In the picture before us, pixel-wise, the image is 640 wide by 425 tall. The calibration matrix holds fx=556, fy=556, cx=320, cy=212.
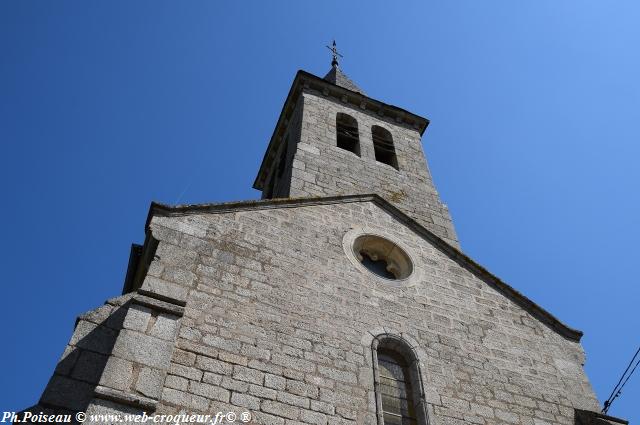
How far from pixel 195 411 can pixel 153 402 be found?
0.48m

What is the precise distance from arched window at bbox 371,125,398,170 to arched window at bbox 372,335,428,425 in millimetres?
6698

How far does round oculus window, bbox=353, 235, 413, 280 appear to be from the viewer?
26.1ft

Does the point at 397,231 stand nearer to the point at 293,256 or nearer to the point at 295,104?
the point at 293,256

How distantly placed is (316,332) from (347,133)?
7.89m

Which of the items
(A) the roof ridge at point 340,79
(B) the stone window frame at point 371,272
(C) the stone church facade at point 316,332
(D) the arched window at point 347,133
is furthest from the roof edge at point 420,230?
(A) the roof ridge at point 340,79

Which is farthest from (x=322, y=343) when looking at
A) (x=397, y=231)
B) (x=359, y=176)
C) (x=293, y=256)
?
(x=359, y=176)

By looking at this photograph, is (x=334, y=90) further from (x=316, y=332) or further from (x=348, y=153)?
(x=316, y=332)

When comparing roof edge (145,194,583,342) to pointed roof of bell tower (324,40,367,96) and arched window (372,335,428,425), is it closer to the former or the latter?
arched window (372,335,428,425)

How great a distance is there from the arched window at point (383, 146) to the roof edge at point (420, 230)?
392cm

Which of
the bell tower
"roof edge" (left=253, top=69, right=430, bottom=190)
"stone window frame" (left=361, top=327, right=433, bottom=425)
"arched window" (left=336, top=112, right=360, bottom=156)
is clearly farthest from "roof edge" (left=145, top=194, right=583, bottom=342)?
"roof edge" (left=253, top=69, right=430, bottom=190)

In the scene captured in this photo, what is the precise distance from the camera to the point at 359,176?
442 inches

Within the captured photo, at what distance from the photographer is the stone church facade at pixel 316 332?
4.89 metres

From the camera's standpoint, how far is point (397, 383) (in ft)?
20.2

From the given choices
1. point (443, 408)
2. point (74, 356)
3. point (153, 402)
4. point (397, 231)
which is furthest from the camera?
point (397, 231)
